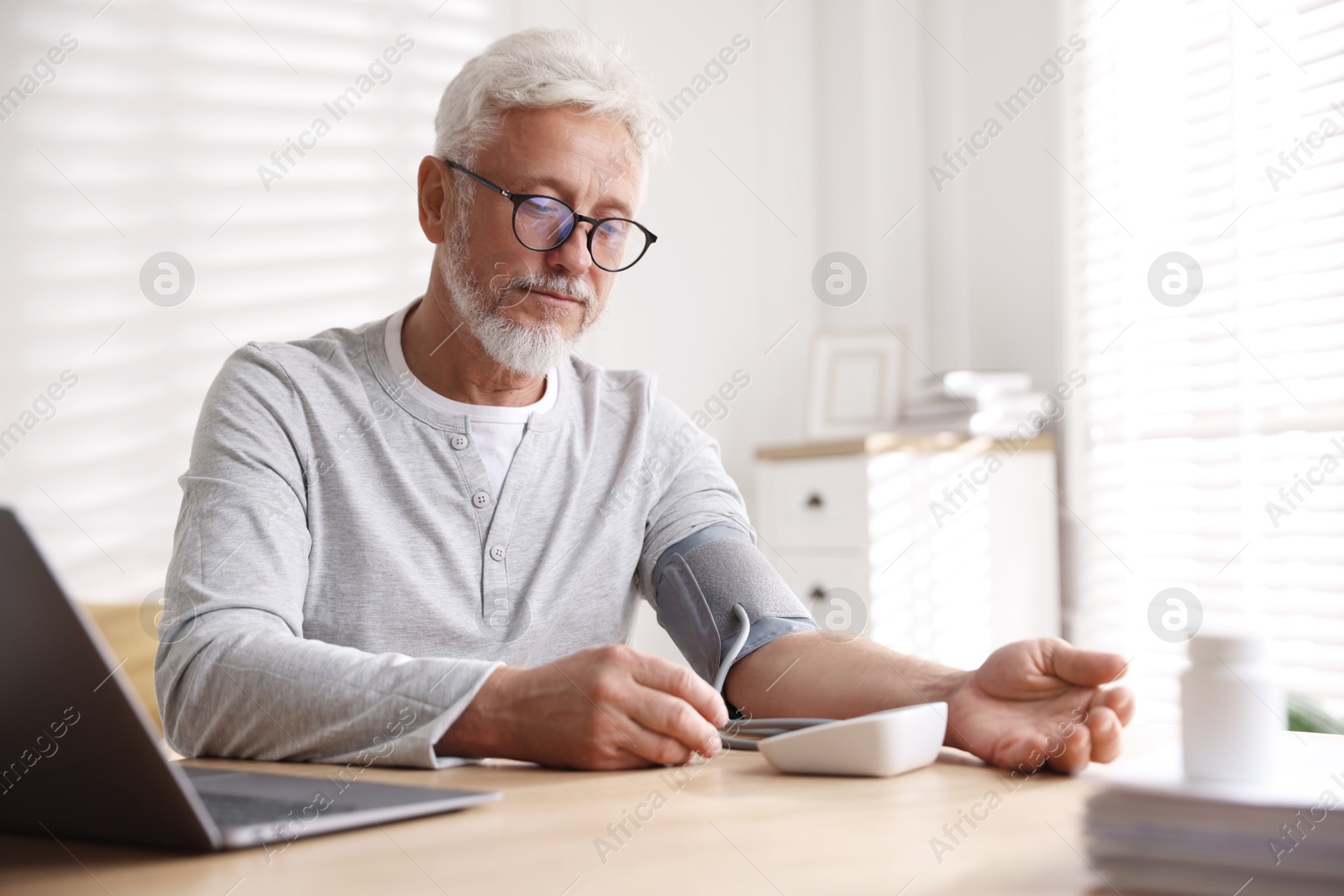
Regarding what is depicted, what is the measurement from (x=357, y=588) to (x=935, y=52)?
9.34 ft

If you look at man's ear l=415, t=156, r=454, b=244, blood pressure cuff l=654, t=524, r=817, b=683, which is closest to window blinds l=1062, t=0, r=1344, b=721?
blood pressure cuff l=654, t=524, r=817, b=683

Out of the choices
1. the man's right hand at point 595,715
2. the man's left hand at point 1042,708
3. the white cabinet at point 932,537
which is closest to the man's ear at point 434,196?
the man's right hand at point 595,715

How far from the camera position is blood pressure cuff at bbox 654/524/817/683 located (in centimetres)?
124

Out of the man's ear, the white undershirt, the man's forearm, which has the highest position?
the man's ear

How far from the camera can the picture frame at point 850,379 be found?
3295 mm

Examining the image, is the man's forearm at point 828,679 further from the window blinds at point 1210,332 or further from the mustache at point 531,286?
the window blinds at point 1210,332

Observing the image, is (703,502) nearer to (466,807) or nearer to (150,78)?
(466,807)

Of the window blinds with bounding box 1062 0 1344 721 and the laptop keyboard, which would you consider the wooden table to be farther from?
the window blinds with bounding box 1062 0 1344 721

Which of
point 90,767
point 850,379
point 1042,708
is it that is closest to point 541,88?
point 1042,708

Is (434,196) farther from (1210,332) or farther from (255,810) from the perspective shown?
(1210,332)

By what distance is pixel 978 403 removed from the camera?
287 centimetres

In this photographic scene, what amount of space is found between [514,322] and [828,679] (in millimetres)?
623

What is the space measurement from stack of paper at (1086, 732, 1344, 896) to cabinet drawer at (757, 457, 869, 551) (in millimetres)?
2223

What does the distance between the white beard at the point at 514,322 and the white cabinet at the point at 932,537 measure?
4.67 ft
